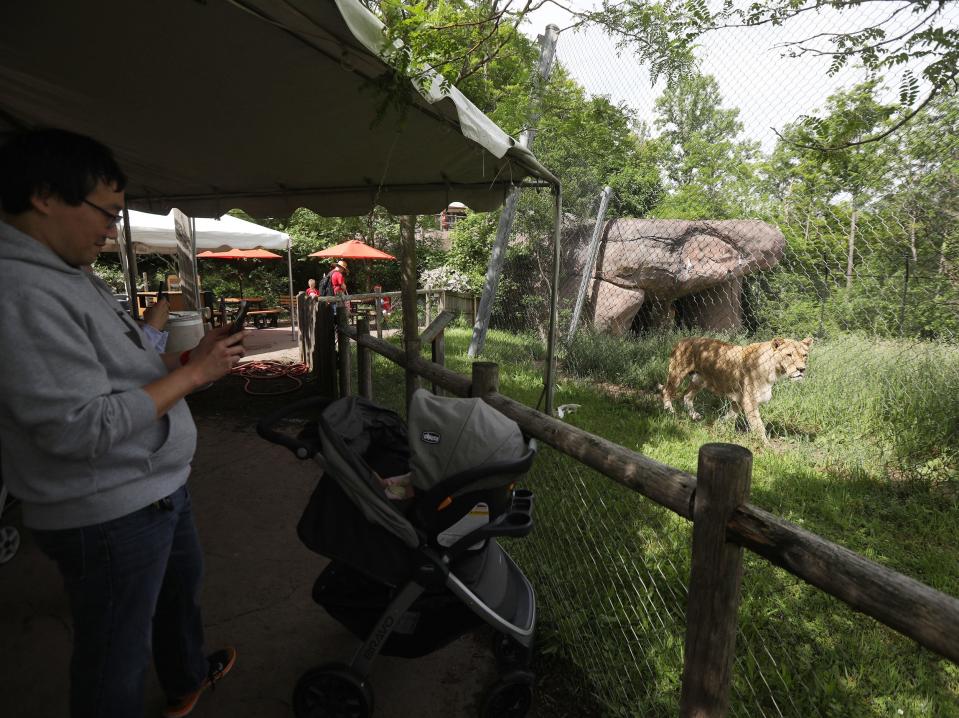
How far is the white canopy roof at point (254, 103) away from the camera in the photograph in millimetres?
1914

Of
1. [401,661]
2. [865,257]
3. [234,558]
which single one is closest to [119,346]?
[401,661]

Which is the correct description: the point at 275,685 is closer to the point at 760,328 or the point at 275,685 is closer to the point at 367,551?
the point at 367,551

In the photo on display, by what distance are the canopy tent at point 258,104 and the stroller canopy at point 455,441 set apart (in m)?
1.16

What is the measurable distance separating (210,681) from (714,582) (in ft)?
6.16

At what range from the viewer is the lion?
521 centimetres

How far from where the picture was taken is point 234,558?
2.91 meters

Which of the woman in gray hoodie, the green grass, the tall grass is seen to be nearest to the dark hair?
the woman in gray hoodie

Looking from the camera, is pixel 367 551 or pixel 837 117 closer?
pixel 367 551

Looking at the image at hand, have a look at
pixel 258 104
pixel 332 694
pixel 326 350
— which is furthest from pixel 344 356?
pixel 332 694

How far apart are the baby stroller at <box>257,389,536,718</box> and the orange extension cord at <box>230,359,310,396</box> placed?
5220mm

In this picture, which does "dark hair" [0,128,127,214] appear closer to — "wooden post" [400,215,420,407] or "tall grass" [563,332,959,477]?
"wooden post" [400,215,420,407]

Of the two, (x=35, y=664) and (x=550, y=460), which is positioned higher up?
(x=550, y=460)

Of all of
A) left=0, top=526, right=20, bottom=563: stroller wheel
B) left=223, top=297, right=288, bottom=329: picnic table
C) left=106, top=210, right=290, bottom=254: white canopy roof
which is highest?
left=106, top=210, right=290, bottom=254: white canopy roof

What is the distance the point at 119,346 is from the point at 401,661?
1.75m
